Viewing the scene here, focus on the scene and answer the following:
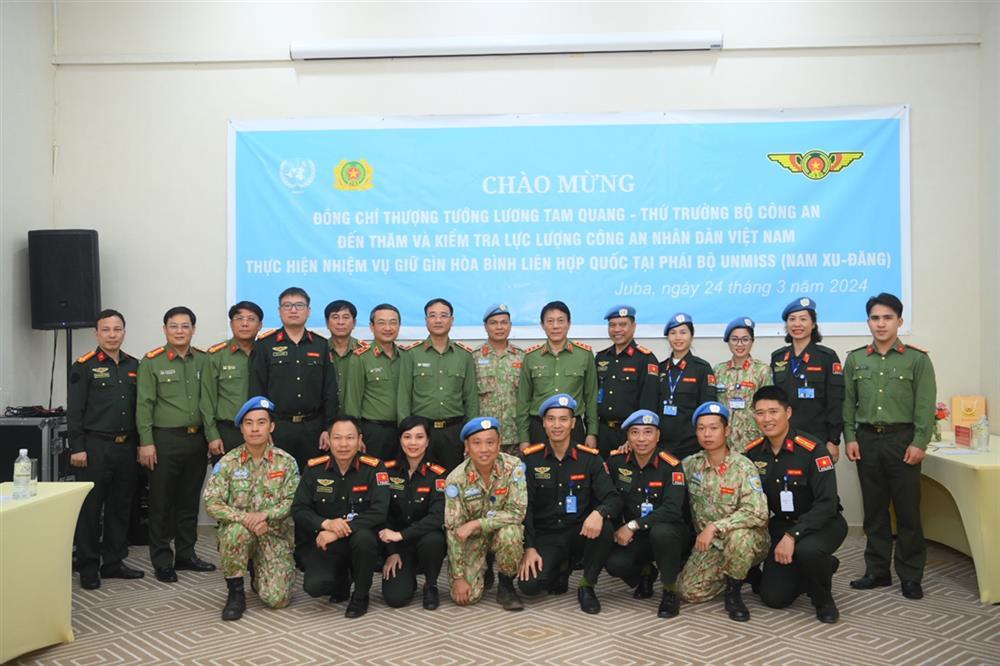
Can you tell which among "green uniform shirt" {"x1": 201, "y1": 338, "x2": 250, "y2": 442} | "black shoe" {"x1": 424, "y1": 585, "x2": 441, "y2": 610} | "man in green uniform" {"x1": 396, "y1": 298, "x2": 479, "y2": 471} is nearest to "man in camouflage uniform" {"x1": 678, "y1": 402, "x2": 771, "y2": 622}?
"black shoe" {"x1": 424, "y1": 585, "x2": 441, "y2": 610}

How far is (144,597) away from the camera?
438 centimetres

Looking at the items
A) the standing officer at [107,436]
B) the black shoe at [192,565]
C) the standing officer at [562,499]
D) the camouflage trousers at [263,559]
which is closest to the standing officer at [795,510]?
the standing officer at [562,499]

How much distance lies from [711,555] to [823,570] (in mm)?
496

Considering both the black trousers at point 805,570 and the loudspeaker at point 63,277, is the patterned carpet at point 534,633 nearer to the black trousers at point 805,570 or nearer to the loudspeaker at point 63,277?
the black trousers at point 805,570

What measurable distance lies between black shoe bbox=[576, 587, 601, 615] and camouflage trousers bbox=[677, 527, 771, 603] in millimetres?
408

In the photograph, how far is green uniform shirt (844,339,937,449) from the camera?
4398 millimetres

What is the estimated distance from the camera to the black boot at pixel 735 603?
390cm

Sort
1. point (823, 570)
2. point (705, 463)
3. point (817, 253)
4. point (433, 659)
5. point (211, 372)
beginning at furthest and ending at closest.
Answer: point (817, 253)
point (211, 372)
point (705, 463)
point (823, 570)
point (433, 659)

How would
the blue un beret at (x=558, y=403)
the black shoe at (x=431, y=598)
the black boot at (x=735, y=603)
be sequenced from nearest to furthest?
the black boot at (x=735, y=603), the black shoe at (x=431, y=598), the blue un beret at (x=558, y=403)

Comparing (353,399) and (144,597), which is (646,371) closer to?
(353,399)

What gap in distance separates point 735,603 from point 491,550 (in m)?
1.16

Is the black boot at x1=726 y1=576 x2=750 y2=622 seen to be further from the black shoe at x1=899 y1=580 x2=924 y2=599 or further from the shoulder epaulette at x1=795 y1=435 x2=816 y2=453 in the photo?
the black shoe at x1=899 y1=580 x2=924 y2=599

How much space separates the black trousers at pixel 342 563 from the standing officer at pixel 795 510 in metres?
1.85

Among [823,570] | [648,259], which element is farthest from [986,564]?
[648,259]
